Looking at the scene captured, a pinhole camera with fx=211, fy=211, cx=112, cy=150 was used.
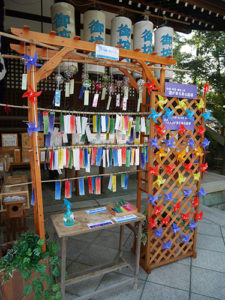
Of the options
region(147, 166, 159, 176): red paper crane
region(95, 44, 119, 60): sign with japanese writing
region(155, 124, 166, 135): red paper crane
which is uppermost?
region(95, 44, 119, 60): sign with japanese writing

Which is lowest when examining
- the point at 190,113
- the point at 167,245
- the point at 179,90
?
the point at 167,245

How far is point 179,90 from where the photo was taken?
9.53 feet

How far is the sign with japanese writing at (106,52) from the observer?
2459mm

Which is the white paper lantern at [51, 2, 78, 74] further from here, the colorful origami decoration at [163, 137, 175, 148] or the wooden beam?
the colorful origami decoration at [163, 137, 175, 148]

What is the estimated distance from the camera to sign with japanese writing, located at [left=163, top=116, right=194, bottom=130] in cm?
287

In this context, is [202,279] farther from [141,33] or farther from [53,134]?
[141,33]

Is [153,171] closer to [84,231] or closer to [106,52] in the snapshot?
[84,231]

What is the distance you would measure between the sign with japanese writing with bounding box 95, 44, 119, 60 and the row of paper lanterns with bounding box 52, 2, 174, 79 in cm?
68

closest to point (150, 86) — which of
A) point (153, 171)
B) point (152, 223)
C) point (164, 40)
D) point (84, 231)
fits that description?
point (153, 171)

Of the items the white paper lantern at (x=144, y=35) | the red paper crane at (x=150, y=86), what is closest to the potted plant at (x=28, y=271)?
the red paper crane at (x=150, y=86)

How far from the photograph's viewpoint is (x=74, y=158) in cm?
256

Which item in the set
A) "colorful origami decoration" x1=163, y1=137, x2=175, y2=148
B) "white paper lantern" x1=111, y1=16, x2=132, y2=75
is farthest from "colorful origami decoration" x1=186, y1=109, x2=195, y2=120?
"white paper lantern" x1=111, y1=16, x2=132, y2=75

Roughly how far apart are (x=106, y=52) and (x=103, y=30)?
132 centimetres

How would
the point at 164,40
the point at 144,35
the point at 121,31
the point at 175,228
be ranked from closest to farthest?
the point at 175,228
the point at 121,31
the point at 144,35
the point at 164,40
